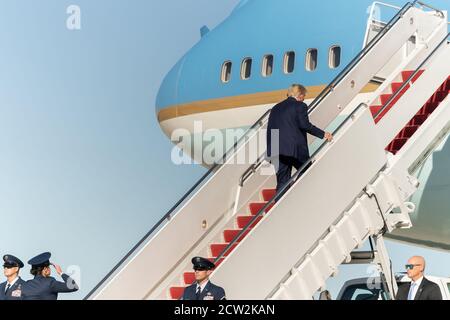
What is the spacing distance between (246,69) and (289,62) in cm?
186

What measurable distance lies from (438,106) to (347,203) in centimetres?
165

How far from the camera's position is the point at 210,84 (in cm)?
2103

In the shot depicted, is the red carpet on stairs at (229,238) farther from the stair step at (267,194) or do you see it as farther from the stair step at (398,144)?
the stair step at (398,144)

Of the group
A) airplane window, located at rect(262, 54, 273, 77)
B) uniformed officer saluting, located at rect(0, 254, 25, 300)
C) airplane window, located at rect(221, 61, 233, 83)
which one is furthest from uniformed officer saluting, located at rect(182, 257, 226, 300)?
airplane window, located at rect(221, 61, 233, 83)

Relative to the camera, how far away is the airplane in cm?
1510

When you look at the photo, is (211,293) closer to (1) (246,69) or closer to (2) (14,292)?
(2) (14,292)

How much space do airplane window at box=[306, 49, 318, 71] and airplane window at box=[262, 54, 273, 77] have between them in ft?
4.54

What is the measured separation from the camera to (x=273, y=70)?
1856 centimetres

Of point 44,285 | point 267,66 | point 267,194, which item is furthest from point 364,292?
point 267,66

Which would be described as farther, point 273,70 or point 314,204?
point 273,70

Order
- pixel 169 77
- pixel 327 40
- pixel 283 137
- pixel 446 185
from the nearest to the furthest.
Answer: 1. pixel 283 137
2. pixel 446 185
3. pixel 327 40
4. pixel 169 77
